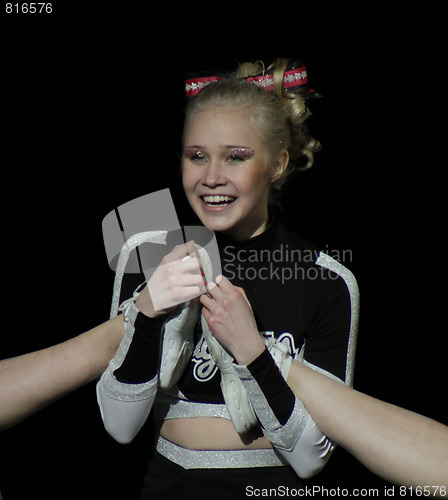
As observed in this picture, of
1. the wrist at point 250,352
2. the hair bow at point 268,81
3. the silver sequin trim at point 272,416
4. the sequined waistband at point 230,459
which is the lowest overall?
the sequined waistband at point 230,459

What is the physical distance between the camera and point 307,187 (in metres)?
2.27

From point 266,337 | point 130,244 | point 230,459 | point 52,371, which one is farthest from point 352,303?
point 52,371

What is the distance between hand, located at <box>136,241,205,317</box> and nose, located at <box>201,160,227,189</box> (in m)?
0.22

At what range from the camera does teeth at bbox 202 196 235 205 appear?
169 centimetres

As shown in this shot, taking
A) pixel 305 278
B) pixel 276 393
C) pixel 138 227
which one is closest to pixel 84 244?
pixel 138 227

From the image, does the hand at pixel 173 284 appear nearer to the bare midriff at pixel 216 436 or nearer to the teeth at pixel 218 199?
the teeth at pixel 218 199

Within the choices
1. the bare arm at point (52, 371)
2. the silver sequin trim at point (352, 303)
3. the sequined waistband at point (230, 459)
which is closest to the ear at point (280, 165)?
the silver sequin trim at point (352, 303)

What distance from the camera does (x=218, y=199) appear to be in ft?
5.53

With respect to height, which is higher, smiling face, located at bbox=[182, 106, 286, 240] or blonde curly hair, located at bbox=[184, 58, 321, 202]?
blonde curly hair, located at bbox=[184, 58, 321, 202]

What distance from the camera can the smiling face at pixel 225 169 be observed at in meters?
1.69

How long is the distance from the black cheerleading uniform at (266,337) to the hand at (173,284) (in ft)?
0.49

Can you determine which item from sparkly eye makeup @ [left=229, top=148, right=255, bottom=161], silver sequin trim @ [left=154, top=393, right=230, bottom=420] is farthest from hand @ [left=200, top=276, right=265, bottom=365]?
sparkly eye makeup @ [left=229, top=148, right=255, bottom=161]

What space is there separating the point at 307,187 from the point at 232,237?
569mm

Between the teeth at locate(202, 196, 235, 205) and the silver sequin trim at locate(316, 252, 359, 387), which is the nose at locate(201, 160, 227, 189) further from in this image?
the silver sequin trim at locate(316, 252, 359, 387)
